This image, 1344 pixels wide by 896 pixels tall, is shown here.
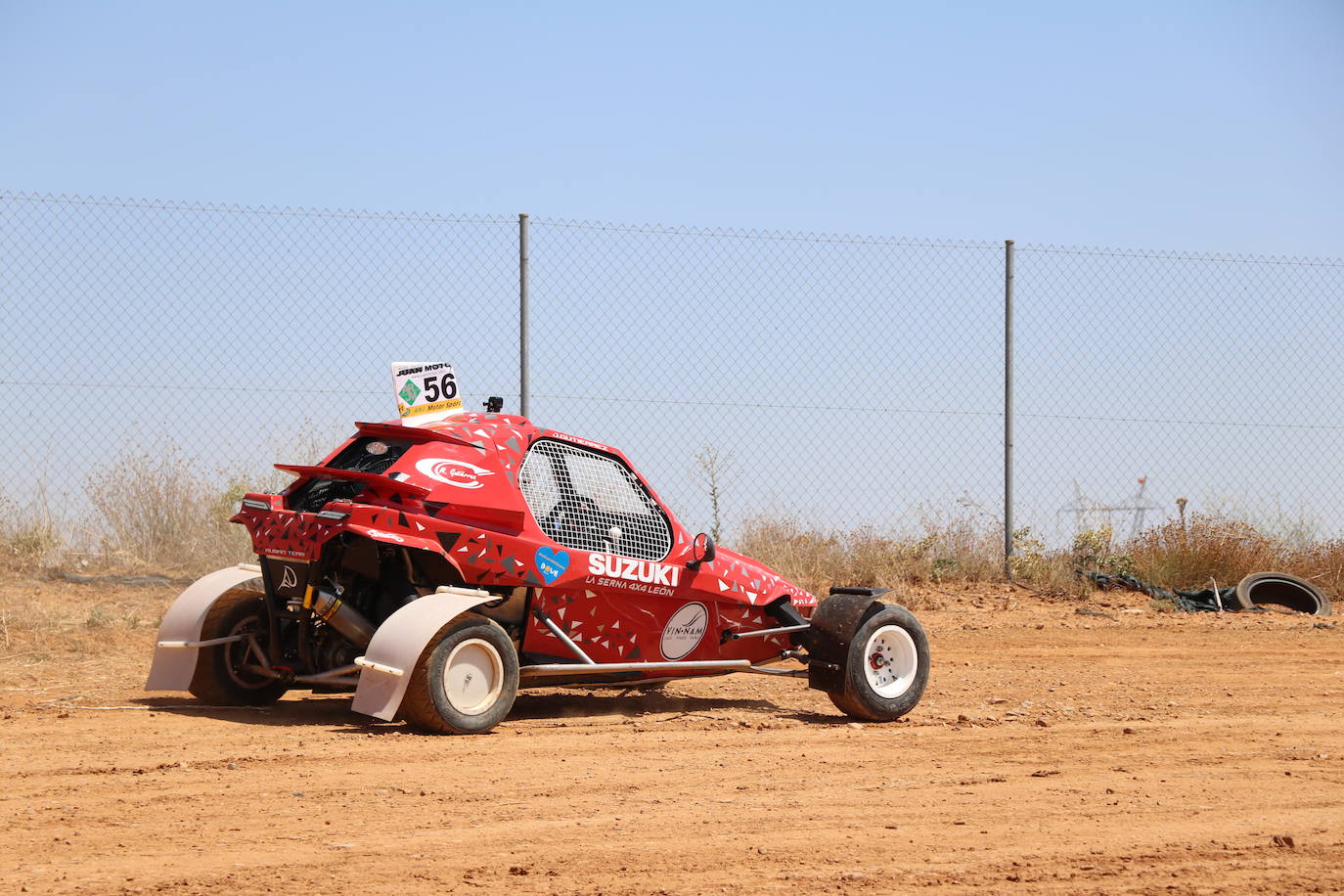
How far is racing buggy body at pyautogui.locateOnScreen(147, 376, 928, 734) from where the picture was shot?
7.59 m

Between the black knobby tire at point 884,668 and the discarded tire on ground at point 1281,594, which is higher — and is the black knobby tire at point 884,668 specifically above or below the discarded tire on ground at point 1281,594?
above

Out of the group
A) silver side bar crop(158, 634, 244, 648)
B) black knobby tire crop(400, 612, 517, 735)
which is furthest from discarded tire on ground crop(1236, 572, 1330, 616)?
silver side bar crop(158, 634, 244, 648)

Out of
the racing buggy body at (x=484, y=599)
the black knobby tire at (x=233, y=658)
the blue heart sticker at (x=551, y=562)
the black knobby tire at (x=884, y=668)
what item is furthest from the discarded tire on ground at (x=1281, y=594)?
the black knobby tire at (x=233, y=658)

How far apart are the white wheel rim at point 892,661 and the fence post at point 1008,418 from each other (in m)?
5.75

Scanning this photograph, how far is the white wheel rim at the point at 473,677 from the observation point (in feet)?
24.8

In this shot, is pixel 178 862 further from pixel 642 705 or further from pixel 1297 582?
pixel 1297 582

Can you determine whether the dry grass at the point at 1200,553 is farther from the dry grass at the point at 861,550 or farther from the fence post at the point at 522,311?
the fence post at the point at 522,311

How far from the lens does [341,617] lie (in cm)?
769

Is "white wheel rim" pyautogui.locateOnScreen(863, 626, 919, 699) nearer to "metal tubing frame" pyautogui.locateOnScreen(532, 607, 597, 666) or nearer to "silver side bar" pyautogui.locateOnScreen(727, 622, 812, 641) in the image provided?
"silver side bar" pyautogui.locateOnScreen(727, 622, 812, 641)

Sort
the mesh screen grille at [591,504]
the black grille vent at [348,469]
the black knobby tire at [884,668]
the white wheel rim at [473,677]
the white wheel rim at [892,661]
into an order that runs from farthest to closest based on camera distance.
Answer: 1. the white wheel rim at [892,661]
2. the black knobby tire at [884,668]
3. the mesh screen grille at [591,504]
4. the black grille vent at [348,469]
5. the white wheel rim at [473,677]

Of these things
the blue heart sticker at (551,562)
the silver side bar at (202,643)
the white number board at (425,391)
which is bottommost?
the silver side bar at (202,643)

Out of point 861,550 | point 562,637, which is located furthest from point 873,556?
point 562,637

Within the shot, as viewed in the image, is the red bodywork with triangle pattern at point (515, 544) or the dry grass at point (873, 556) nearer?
the red bodywork with triangle pattern at point (515, 544)

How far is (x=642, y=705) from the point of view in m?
9.41
